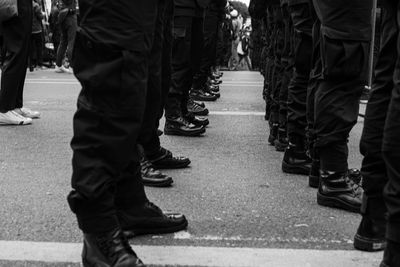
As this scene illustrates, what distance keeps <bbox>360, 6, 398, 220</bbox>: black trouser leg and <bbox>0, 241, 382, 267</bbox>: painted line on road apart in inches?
7.1

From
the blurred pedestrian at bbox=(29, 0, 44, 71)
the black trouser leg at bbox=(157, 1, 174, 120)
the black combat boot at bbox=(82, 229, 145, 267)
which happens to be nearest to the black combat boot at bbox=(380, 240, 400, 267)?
the black combat boot at bbox=(82, 229, 145, 267)

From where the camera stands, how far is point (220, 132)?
495 cm

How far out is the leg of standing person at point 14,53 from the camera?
4.78 m

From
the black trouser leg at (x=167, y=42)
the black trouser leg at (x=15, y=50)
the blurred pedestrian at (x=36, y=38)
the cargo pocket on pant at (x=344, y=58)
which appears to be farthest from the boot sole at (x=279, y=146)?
the blurred pedestrian at (x=36, y=38)

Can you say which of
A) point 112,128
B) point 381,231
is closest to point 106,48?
point 112,128

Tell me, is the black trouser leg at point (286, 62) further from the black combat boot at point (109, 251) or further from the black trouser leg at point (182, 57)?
the black combat boot at point (109, 251)

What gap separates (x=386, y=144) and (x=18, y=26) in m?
3.83

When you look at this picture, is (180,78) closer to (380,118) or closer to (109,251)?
(380,118)

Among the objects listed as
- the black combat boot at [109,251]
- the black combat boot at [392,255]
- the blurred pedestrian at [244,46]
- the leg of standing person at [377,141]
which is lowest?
the blurred pedestrian at [244,46]

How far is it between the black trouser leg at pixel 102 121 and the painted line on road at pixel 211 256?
1.13 feet

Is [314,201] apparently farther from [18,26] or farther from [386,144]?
[18,26]

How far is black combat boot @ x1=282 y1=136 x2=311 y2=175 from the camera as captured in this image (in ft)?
11.0

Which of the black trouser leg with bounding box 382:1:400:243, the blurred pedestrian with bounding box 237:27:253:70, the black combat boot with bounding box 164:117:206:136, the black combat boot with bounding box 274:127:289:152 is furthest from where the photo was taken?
the blurred pedestrian with bounding box 237:27:253:70

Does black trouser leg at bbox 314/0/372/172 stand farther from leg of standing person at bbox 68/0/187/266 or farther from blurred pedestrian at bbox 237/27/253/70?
blurred pedestrian at bbox 237/27/253/70
